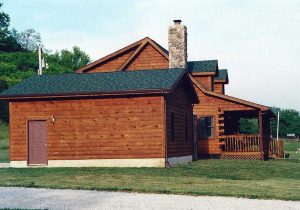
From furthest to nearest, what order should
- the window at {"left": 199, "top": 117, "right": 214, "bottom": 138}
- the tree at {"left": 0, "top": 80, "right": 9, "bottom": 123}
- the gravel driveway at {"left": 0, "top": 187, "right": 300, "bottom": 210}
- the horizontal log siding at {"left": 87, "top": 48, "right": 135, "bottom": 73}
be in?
the tree at {"left": 0, "top": 80, "right": 9, "bottom": 123} → the horizontal log siding at {"left": 87, "top": 48, "right": 135, "bottom": 73} → the window at {"left": 199, "top": 117, "right": 214, "bottom": 138} → the gravel driveway at {"left": 0, "top": 187, "right": 300, "bottom": 210}

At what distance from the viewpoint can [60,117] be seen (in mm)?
21641

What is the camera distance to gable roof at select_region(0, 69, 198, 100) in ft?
67.9

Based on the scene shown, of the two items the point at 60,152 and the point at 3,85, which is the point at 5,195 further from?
the point at 3,85

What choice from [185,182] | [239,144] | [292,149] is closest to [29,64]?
[292,149]

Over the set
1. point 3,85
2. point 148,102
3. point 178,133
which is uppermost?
point 3,85

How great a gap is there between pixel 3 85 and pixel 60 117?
37630 mm

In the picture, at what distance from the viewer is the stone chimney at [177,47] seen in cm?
2873

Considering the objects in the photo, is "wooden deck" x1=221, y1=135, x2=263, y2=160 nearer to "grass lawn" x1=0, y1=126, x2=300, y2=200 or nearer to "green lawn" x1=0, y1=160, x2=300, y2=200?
"grass lawn" x1=0, y1=126, x2=300, y2=200

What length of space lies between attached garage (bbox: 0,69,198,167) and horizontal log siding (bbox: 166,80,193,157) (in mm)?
50

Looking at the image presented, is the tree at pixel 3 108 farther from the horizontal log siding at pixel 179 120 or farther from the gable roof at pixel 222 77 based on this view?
the horizontal log siding at pixel 179 120

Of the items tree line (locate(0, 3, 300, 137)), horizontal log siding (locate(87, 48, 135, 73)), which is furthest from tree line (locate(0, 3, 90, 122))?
horizontal log siding (locate(87, 48, 135, 73))

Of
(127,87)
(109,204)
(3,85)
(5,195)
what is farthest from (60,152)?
(3,85)

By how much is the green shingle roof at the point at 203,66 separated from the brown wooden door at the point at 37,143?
1396cm

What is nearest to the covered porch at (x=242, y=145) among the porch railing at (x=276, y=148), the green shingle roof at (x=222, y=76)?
the porch railing at (x=276, y=148)
